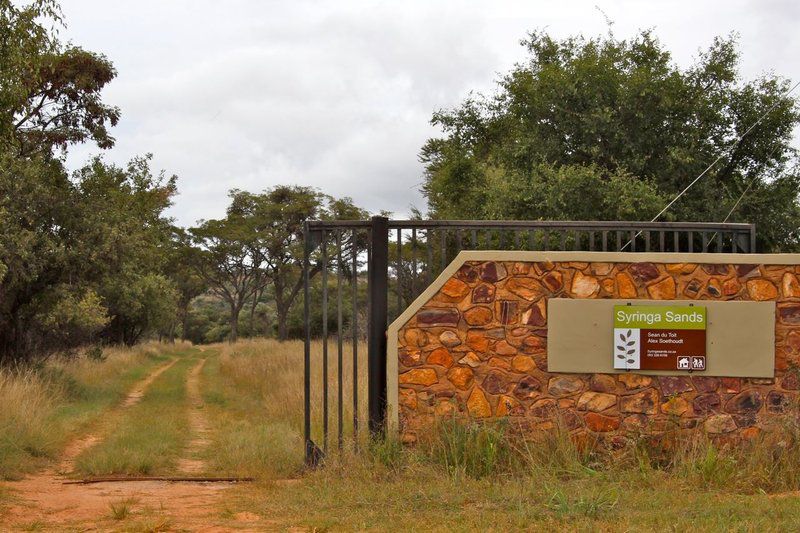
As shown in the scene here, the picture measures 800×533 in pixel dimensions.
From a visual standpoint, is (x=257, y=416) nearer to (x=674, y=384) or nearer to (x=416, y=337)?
(x=416, y=337)

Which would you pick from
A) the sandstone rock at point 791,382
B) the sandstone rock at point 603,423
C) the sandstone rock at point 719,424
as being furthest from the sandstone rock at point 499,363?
the sandstone rock at point 791,382

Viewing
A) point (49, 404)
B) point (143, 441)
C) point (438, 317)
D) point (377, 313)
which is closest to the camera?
point (438, 317)

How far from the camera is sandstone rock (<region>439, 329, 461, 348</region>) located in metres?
9.18

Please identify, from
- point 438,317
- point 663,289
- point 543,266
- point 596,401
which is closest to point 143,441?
point 438,317

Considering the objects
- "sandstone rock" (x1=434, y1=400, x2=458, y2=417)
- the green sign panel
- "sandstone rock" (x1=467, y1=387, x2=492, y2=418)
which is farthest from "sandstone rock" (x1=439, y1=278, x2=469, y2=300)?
the green sign panel

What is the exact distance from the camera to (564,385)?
9086mm

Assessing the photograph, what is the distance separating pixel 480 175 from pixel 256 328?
49.7 meters

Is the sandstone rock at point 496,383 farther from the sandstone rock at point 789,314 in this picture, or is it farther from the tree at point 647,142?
the tree at point 647,142

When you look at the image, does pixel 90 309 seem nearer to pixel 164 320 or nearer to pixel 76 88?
pixel 76 88

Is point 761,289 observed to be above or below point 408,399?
above

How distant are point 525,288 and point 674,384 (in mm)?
1736

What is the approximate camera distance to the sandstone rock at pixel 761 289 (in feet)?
30.0

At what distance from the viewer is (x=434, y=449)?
29.1 ft

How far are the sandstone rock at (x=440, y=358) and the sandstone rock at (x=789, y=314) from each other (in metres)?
3.31
